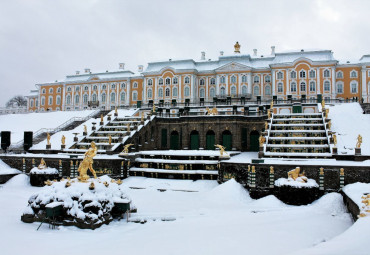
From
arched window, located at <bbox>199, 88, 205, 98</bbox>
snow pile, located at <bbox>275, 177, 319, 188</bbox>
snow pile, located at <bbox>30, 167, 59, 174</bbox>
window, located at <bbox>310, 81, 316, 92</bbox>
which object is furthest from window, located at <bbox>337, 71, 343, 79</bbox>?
snow pile, located at <bbox>30, 167, 59, 174</bbox>

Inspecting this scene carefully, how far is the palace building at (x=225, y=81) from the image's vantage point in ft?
180

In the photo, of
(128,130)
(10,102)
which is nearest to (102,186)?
(128,130)

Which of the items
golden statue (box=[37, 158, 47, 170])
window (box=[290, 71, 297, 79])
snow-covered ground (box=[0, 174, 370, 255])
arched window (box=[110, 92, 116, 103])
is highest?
window (box=[290, 71, 297, 79])

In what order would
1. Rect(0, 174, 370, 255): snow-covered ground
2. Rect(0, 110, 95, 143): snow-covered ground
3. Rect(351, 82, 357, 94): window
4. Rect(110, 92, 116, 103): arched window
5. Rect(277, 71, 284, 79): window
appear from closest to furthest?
Rect(0, 174, 370, 255): snow-covered ground → Rect(0, 110, 95, 143): snow-covered ground → Rect(351, 82, 357, 94): window → Rect(277, 71, 284, 79): window → Rect(110, 92, 116, 103): arched window

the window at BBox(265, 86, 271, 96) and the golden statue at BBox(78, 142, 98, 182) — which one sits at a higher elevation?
the window at BBox(265, 86, 271, 96)

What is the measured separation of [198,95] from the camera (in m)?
62.2

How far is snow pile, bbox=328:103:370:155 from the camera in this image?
2441 cm

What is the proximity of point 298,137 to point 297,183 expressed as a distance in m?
10.2

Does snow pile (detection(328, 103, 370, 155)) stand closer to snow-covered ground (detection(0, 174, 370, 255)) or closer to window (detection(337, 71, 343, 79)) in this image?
snow-covered ground (detection(0, 174, 370, 255))

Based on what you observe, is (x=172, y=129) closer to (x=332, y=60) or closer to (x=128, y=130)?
(x=128, y=130)

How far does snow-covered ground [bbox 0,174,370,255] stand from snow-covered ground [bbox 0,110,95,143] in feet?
72.3

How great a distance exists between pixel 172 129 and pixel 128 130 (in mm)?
7580

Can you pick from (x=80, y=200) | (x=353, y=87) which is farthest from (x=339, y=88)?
(x=80, y=200)

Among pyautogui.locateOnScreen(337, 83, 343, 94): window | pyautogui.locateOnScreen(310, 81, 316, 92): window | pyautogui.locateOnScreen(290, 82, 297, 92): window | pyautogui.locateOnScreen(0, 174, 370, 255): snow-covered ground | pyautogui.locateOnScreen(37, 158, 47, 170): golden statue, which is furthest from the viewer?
pyautogui.locateOnScreen(337, 83, 343, 94): window
